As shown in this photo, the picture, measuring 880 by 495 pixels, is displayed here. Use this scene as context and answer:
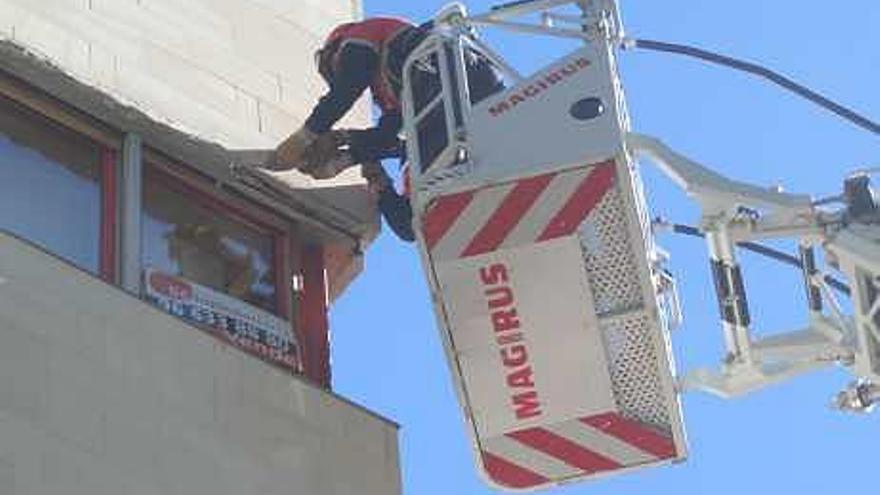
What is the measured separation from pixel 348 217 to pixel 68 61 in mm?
1867

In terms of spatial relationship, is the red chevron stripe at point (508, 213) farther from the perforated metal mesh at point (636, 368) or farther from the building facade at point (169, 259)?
the building facade at point (169, 259)

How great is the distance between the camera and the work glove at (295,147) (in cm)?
959

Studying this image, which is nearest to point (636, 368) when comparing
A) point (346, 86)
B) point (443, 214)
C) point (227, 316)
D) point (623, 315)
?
point (623, 315)

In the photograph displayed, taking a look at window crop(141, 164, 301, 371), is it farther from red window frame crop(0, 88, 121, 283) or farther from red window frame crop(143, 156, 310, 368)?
red window frame crop(0, 88, 121, 283)

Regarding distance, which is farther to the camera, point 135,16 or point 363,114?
point 363,114

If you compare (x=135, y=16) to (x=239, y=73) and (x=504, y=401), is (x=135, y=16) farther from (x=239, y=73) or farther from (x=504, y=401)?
(x=504, y=401)

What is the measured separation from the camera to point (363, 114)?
10.5 metres

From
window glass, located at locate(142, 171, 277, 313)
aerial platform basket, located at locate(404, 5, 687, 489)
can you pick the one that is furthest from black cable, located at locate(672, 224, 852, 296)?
window glass, located at locate(142, 171, 277, 313)

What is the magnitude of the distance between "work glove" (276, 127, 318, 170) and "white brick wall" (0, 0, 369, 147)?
0.56 ft

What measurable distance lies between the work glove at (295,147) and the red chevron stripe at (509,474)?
1.77 metres

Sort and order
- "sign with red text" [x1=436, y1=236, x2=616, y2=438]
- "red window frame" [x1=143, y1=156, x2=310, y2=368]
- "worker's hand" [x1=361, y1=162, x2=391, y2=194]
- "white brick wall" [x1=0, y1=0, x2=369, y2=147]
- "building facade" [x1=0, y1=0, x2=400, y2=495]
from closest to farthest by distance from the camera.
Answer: "building facade" [x1=0, y1=0, x2=400, y2=495]
"sign with red text" [x1=436, y1=236, x2=616, y2=438]
"white brick wall" [x1=0, y1=0, x2=369, y2=147]
"red window frame" [x1=143, y1=156, x2=310, y2=368]
"worker's hand" [x1=361, y1=162, x2=391, y2=194]

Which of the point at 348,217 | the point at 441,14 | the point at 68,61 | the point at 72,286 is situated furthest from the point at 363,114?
the point at 72,286

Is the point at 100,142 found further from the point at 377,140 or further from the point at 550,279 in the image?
the point at 550,279

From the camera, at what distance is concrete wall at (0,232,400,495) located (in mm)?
7480
